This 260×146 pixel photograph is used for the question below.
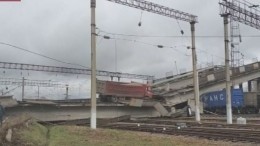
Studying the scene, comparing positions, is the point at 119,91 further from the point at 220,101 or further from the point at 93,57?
the point at 93,57

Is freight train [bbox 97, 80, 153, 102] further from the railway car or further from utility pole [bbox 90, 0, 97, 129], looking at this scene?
utility pole [bbox 90, 0, 97, 129]

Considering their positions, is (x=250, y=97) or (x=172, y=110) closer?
(x=172, y=110)

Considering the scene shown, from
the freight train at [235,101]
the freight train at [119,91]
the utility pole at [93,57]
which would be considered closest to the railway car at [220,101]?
the freight train at [235,101]

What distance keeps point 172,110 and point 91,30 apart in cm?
2859

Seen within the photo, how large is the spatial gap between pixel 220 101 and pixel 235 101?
2.43 metres

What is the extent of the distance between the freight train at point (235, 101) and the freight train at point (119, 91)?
1632cm

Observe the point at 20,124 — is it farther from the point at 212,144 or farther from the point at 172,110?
the point at 172,110

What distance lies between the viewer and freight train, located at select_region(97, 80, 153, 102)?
57844 mm

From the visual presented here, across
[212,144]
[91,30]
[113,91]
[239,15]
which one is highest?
[239,15]

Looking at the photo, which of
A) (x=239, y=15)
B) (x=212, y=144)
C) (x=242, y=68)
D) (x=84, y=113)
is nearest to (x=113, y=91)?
(x=84, y=113)

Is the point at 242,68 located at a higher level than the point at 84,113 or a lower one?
higher

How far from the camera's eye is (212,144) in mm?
20859

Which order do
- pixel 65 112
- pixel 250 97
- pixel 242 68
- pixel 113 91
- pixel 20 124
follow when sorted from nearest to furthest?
pixel 20 124 < pixel 65 112 < pixel 113 91 < pixel 250 97 < pixel 242 68

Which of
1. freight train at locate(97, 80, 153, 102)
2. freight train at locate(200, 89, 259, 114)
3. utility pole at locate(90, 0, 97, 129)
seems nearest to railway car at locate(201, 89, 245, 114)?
freight train at locate(200, 89, 259, 114)
